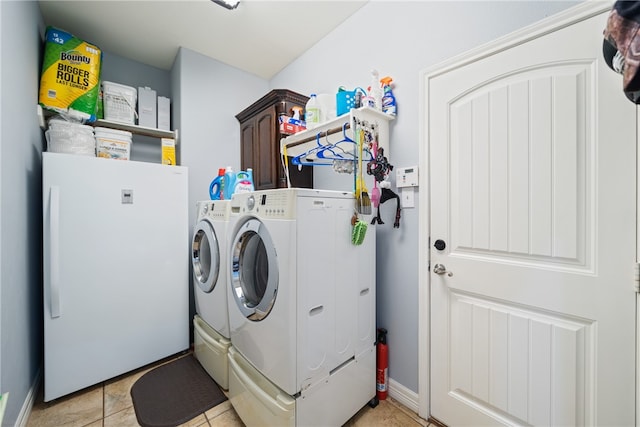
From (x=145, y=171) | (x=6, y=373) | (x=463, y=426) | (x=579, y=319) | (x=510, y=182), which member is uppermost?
(x=145, y=171)

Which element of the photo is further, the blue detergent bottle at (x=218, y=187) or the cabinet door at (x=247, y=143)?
the cabinet door at (x=247, y=143)

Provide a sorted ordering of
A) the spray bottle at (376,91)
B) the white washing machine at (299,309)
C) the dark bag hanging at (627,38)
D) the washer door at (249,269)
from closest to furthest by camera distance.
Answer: the dark bag hanging at (627,38)
the white washing machine at (299,309)
the washer door at (249,269)
the spray bottle at (376,91)

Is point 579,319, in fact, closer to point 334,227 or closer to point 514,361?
point 514,361

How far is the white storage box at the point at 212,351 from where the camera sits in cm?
165

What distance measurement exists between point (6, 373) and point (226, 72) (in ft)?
8.82

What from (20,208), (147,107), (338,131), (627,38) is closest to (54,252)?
(20,208)

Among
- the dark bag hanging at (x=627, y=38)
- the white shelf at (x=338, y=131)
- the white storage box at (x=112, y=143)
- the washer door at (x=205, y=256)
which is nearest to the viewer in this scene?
the dark bag hanging at (x=627, y=38)

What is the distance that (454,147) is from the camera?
137cm

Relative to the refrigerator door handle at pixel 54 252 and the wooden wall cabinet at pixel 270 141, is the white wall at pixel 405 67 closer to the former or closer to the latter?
the wooden wall cabinet at pixel 270 141

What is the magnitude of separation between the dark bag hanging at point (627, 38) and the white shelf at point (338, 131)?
980mm

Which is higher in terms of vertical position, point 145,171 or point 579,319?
point 145,171

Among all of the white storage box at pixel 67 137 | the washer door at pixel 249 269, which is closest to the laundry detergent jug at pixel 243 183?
the washer door at pixel 249 269

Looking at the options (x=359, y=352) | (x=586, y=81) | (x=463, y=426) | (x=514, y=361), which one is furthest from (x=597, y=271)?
(x=359, y=352)

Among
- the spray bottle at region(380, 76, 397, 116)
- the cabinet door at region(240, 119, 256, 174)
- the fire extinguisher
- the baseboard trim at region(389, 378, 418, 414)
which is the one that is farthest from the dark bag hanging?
the cabinet door at region(240, 119, 256, 174)
